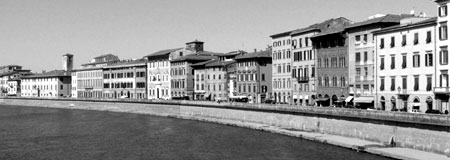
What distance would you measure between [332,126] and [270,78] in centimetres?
4461

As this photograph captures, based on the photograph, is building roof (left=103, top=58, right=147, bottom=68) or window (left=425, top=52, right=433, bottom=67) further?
building roof (left=103, top=58, right=147, bottom=68)

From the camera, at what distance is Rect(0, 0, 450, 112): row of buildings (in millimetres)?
57656

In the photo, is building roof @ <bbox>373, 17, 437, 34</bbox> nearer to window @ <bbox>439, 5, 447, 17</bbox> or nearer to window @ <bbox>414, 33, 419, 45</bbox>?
window @ <bbox>414, 33, 419, 45</bbox>

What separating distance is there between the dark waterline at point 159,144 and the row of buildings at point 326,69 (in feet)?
48.6

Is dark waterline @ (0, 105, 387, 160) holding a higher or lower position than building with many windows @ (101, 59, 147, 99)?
lower

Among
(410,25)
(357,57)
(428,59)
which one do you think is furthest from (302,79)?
(428,59)

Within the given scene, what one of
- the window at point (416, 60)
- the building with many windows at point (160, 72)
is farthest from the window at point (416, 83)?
the building with many windows at point (160, 72)

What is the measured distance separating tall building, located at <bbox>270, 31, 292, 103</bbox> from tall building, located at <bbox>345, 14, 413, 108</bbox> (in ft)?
60.6

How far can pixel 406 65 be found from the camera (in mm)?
60594

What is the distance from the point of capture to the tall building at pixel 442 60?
53656 mm

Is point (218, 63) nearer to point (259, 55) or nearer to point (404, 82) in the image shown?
point (259, 55)

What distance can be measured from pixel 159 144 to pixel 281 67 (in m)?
42.1

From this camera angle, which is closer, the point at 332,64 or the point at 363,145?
the point at 363,145

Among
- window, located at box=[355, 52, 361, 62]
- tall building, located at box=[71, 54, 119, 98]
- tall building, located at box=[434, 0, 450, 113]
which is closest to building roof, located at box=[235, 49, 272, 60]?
window, located at box=[355, 52, 361, 62]
